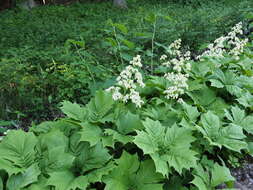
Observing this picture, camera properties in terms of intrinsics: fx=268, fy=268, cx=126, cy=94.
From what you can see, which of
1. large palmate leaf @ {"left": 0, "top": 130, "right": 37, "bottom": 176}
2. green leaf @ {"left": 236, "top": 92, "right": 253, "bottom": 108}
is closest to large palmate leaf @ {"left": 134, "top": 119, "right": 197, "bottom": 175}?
large palmate leaf @ {"left": 0, "top": 130, "right": 37, "bottom": 176}

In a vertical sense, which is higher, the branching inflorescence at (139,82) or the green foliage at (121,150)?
the branching inflorescence at (139,82)

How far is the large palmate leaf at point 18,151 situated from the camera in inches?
80.5

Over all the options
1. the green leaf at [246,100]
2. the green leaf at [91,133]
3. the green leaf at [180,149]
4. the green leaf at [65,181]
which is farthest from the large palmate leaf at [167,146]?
the green leaf at [246,100]

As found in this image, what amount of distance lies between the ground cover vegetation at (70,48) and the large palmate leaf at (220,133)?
1.53 m

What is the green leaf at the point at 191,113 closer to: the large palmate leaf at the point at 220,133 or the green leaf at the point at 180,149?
the large palmate leaf at the point at 220,133

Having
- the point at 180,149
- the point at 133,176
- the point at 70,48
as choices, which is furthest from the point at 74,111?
the point at 70,48

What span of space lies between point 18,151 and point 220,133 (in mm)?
1806

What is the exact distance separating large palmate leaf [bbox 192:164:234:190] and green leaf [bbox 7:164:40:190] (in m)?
1.23

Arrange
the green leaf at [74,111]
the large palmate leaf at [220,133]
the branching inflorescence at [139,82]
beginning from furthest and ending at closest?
the branching inflorescence at [139,82] → the green leaf at [74,111] → the large palmate leaf at [220,133]

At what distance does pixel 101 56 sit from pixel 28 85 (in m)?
2.16

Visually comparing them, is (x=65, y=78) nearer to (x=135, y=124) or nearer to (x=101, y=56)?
(x=101, y=56)

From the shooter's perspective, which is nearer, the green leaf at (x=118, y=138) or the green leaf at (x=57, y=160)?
the green leaf at (x=57, y=160)

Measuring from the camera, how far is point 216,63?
12.7ft

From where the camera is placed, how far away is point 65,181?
78.2 inches
